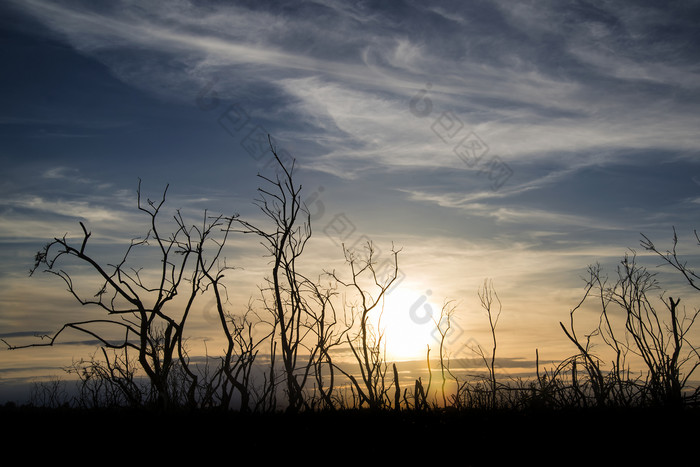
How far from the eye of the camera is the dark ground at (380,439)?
223 inches

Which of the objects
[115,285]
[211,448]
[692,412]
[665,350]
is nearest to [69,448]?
[211,448]

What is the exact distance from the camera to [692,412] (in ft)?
25.1

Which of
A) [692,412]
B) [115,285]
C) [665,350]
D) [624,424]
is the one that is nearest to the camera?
[624,424]

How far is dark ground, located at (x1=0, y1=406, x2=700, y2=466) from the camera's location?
5.67 m

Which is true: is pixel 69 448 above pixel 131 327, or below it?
below

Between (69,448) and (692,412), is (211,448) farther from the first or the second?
(692,412)

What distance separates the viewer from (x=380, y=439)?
632 centimetres

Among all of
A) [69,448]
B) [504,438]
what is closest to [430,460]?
[504,438]

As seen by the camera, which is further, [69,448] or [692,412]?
[692,412]

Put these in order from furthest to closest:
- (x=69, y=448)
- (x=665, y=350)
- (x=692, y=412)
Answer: (x=665, y=350) → (x=692, y=412) → (x=69, y=448)

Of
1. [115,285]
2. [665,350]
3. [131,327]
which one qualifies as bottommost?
[665,350]

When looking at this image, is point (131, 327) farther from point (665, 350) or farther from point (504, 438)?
point (665, 350)

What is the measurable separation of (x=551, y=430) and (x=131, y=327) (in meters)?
8.73

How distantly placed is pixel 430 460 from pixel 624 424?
301 centimetres
